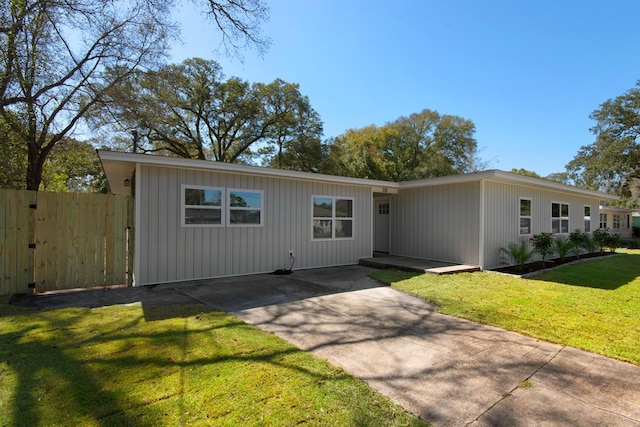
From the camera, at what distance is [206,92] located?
67.9ft

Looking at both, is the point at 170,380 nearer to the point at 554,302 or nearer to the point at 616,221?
the point at 554,302

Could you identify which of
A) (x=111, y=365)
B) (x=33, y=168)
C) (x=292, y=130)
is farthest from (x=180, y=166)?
(x=292, y=130)

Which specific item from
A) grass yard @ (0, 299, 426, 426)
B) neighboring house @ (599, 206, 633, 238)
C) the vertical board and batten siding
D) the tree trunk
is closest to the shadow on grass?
the vertical board and batten siding

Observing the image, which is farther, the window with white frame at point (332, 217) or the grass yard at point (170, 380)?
the window with white frame at point (332, 217)

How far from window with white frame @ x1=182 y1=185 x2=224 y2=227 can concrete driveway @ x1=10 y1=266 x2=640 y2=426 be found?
5.18 ft

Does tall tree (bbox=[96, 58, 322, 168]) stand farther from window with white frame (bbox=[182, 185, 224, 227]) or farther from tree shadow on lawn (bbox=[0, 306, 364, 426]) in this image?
tree shadow on lawn (bbox=[0, 306, 364, 426])

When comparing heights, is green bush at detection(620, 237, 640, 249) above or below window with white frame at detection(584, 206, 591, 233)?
below

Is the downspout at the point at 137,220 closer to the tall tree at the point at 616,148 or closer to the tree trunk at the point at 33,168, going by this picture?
the tree trunk at the point at 33,168

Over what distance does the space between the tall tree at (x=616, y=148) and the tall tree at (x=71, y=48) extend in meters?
26.3

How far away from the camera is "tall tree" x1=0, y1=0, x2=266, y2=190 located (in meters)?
6.89

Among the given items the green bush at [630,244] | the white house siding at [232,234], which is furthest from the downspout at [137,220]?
the green bush at [630,244]

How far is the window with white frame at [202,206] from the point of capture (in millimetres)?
6604

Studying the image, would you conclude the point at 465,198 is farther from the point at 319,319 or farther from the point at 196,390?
the point at 196,390

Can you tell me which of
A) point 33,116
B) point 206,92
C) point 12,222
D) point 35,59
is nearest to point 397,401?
point 12,222
